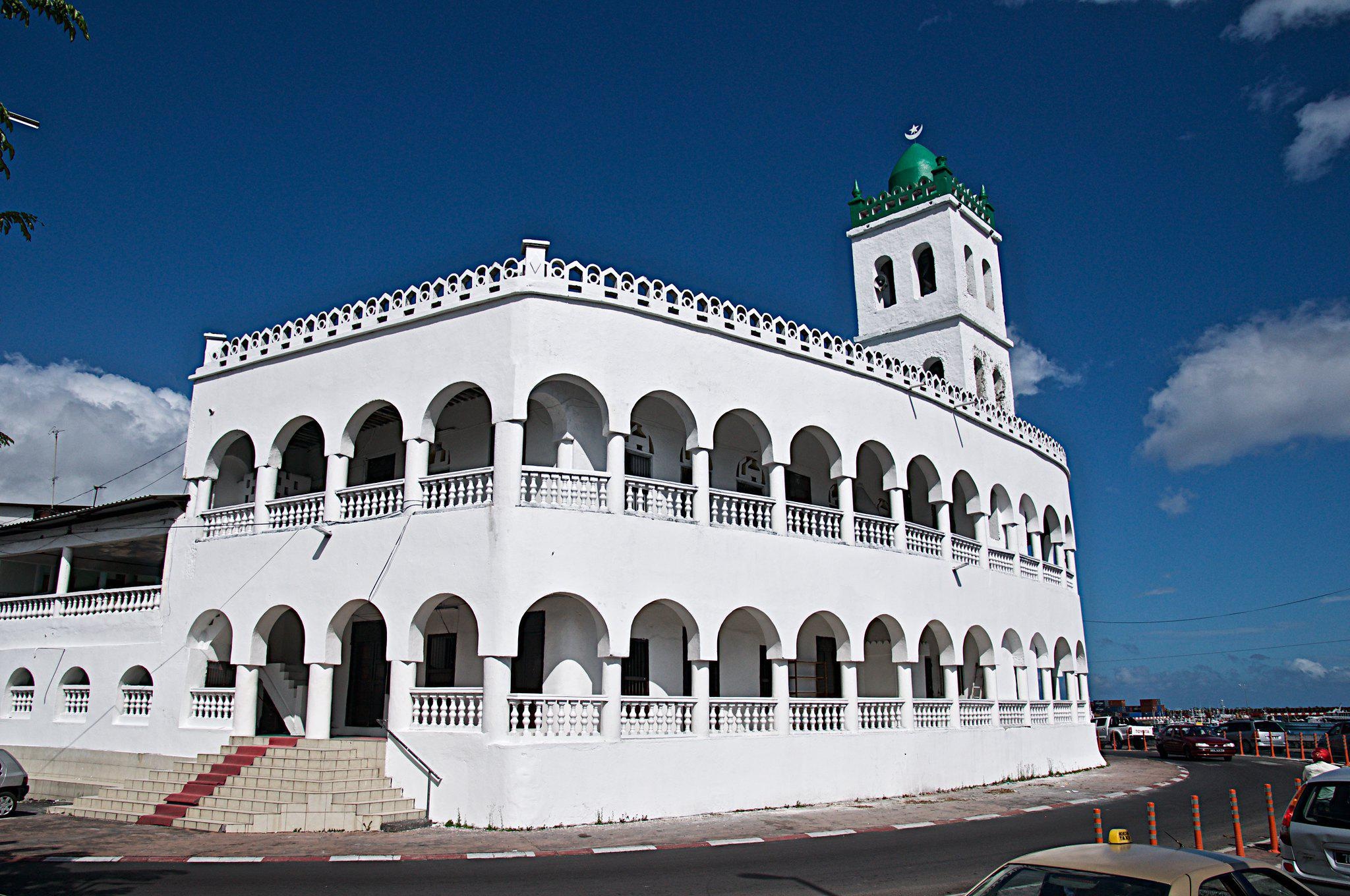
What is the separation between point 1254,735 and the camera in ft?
115

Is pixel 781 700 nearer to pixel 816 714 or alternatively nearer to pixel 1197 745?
pixel 816 714

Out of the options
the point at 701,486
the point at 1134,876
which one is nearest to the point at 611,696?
the point at 701,486

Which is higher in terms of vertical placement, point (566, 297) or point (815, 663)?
point (566, 297)

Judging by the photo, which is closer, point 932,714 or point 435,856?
point 435,856

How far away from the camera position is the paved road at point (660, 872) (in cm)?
976

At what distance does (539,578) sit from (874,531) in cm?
767

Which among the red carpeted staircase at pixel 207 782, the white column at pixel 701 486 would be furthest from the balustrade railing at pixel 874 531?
the red carpeted staircase at pixel 207 782

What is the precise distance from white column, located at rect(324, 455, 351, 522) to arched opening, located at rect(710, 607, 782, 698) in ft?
23.7

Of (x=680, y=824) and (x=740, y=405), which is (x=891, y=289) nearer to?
(x=740, y=405)

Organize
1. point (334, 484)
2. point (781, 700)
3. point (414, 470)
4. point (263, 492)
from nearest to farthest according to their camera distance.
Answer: point (414, 470) → point (334, 484) → point (781, 700) → point (263, 492)

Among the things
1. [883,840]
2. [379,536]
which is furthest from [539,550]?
[883,840]

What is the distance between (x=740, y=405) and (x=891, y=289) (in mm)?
11844

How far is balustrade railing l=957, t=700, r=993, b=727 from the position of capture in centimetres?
2023

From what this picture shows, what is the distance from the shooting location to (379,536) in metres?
15.7
